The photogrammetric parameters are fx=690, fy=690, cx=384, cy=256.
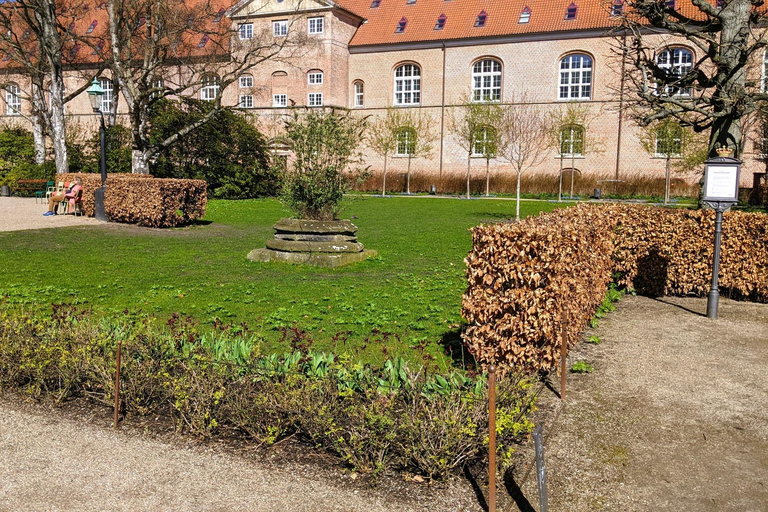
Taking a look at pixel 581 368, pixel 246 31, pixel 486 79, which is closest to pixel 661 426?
pixel 581 368

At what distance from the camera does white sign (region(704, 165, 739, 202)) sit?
8.72m

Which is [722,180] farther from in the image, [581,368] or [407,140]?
[407,140]

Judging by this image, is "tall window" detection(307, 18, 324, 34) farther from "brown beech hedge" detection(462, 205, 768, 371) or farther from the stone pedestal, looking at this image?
"brown beech hedge" detection(462, 205, 768, 371)

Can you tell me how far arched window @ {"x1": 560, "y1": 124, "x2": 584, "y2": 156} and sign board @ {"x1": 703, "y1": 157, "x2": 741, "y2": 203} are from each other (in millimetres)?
29424

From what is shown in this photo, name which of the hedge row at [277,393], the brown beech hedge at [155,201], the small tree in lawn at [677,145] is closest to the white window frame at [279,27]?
the small tree in lawn at [677,145]

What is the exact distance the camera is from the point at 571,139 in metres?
38.0

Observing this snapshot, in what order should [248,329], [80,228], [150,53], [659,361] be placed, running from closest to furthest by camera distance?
[659,361] < [248,329] < [80,228] < [150,53]

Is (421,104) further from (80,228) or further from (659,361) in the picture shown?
(659,361)

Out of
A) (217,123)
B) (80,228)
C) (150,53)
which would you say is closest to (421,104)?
(217,123)

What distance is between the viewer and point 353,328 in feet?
24.1

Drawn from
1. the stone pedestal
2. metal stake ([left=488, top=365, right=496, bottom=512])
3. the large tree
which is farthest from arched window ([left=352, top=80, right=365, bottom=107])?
metal stake ([left=488, top=365, right=496, bottom=512])

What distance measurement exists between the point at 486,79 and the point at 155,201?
29294 mm

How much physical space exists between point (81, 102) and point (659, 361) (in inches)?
2064

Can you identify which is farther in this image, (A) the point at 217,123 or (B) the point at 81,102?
(B) the point at 81,102
